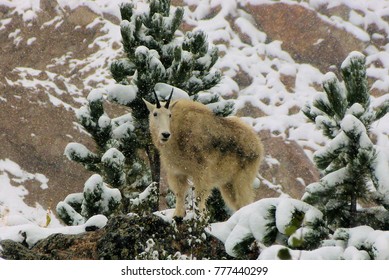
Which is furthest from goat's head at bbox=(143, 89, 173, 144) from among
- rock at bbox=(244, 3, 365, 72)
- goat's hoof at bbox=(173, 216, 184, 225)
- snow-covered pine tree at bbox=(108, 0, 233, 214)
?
rock at bbox=(244, 3, 365, 72)

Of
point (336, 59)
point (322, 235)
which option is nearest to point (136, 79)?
point (322, 235)

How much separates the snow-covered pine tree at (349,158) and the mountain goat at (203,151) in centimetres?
302

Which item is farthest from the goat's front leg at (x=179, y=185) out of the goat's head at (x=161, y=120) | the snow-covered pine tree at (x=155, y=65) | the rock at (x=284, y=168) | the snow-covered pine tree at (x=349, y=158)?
the rock at (x=284, y=168)

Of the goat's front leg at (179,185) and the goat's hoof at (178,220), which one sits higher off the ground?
the goat's hoof at (178,220)

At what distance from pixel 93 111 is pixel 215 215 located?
2.95 meters

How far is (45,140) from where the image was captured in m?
16.9

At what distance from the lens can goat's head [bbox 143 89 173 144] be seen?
301 inches

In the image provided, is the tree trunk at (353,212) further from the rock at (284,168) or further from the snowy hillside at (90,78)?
the rock at (284,168)

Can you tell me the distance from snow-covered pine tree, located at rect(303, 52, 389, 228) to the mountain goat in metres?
3.02

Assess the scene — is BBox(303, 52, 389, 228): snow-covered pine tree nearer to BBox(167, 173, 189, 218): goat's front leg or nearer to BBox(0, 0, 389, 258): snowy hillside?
BBox(167, 173, 189, 218): goat's front leg

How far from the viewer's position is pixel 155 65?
10492 mm

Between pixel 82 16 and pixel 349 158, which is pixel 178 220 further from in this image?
pixel 82 16

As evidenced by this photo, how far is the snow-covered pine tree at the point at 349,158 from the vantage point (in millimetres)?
4520
